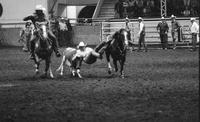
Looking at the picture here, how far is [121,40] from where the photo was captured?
21.4m

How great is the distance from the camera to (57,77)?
71.4 ft

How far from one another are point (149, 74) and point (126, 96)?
24.3ft

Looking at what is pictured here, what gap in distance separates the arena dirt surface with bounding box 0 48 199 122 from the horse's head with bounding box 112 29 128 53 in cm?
100

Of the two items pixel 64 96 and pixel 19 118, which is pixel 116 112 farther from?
pixel 64 96

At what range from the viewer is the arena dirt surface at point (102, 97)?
11.6m

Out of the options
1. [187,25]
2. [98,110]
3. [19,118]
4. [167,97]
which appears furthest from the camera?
[187,25]

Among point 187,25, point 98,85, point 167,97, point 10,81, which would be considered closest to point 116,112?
point 167,97

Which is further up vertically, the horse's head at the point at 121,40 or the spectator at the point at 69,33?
the horse's head at the point at 121,40

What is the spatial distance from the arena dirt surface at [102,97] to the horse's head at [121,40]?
1004 millimetres

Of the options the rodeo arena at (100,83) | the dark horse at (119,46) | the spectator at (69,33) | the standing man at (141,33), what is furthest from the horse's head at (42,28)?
the spectator at (69,33)

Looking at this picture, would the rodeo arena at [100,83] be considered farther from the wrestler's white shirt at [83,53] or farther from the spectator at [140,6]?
the spectator at [140,6]

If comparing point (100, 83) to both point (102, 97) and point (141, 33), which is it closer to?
point (102, 97)

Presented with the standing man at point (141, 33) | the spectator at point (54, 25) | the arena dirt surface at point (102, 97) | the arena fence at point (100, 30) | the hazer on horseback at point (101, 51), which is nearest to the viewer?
the arena dirt surface at point (102, 97)

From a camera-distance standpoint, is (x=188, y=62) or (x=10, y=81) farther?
(x=188, y=62)
